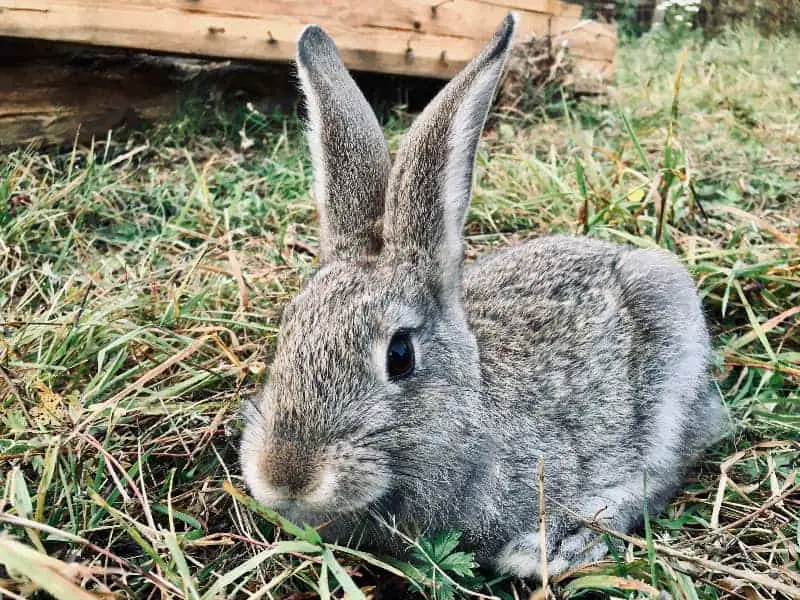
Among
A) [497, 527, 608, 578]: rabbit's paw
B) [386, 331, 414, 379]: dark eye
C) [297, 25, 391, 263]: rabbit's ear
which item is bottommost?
[497, 527, 608, 578]: rabbit's paw

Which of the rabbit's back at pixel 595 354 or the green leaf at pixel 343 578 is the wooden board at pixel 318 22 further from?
the green leaf at pixel 343 578

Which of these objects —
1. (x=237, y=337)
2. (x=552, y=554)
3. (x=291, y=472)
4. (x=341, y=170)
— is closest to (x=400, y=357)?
(x=291, y=472)

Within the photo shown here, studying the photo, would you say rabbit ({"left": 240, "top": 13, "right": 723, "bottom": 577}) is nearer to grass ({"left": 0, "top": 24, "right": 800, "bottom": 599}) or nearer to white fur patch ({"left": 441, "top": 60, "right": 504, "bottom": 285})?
white fur patch ({"left": 441, "top": 60, "right": 504, "bottom": 285})

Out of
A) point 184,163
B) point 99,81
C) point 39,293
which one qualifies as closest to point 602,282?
point 39,293

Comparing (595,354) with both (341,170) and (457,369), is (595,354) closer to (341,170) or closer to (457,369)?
(457,369)

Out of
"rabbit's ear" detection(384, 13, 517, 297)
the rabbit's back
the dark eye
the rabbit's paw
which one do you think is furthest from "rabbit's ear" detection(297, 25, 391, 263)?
the rabbit's paw

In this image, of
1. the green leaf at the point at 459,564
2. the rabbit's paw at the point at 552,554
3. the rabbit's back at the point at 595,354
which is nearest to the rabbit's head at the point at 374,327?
the green leaf at the point at 459,564
